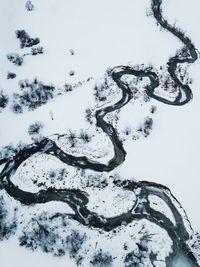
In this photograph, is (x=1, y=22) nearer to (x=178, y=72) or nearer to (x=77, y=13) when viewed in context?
(x=77, y=13)

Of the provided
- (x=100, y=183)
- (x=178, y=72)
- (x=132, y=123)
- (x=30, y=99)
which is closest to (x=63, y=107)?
(x=30, y=99)

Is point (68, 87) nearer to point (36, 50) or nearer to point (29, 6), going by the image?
point (36, 50)

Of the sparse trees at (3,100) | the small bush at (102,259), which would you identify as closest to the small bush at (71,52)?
the sparse trees at (3,100)

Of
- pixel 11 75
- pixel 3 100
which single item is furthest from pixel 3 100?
pixel 11 75

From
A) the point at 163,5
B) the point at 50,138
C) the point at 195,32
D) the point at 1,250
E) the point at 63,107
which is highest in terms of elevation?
the point at 163,5

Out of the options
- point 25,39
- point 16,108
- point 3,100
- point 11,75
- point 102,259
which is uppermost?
point 25,39

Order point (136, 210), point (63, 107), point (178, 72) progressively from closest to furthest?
point (136, 210) → point (63, 107) → point (178, 72)

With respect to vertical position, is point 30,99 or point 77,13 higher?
point 77,13
